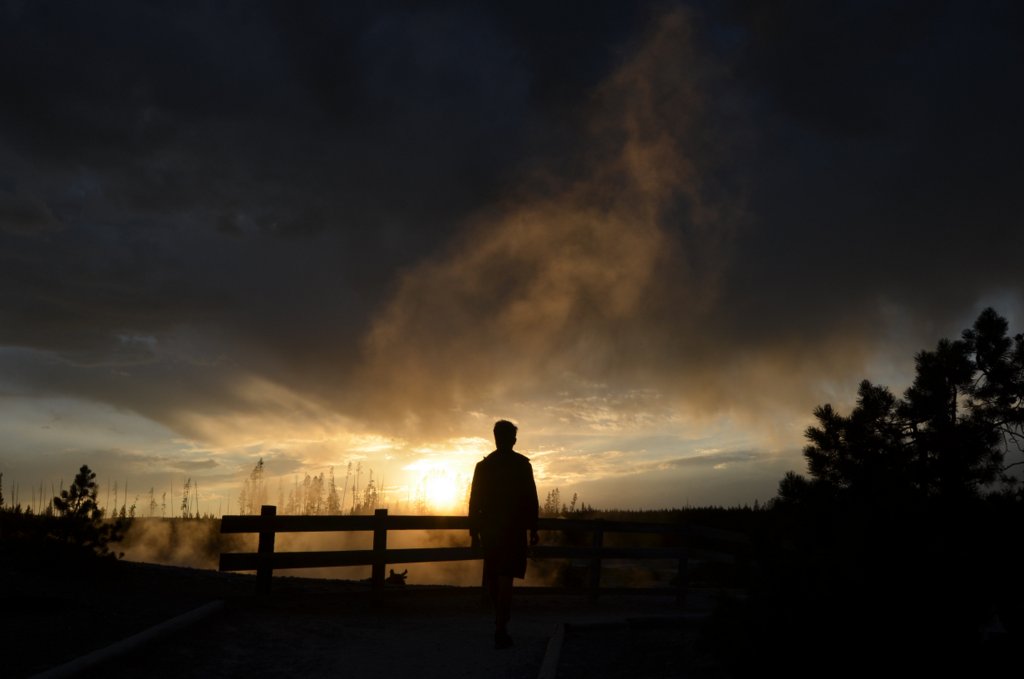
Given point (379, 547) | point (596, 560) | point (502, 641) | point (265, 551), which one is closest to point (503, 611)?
point (502, 641)

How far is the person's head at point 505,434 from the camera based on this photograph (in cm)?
902

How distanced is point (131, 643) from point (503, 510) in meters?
4.04

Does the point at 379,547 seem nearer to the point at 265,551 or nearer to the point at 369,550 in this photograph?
the point at 369,550

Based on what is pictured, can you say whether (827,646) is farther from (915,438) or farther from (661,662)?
(915,438)

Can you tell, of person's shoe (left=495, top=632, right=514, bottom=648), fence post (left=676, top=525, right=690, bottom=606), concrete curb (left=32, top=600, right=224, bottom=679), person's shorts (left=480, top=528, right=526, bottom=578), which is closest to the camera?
concrete curb (left=32, top=600, right=224, bottom=679)

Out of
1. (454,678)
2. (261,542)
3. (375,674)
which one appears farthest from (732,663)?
(261,542)

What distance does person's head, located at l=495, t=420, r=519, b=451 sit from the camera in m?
9.02

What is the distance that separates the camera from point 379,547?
11.9 metres

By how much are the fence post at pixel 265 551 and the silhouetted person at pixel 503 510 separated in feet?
12.0

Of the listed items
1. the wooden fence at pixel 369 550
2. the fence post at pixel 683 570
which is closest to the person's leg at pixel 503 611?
the wooden fence at pixel 369 550

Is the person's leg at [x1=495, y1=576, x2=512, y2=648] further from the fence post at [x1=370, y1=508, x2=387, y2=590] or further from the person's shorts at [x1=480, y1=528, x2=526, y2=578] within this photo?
the fence post at [x1=370, y1=508, x2=387, y2=590]

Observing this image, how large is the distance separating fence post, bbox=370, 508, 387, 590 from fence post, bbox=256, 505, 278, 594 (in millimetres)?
1566

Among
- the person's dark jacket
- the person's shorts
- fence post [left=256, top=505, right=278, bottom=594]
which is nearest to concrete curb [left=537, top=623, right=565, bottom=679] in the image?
the person's shorts

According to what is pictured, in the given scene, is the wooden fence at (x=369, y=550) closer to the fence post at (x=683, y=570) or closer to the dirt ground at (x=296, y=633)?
the dirt ground at (x=296, y=633)
